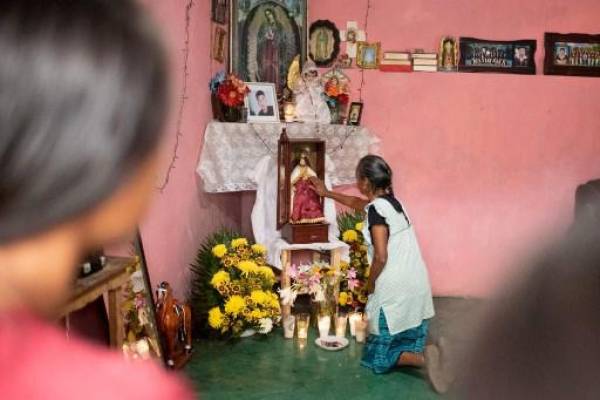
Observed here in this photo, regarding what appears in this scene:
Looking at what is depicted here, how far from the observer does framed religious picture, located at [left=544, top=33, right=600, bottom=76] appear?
4.79 m

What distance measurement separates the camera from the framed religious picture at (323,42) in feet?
15.7

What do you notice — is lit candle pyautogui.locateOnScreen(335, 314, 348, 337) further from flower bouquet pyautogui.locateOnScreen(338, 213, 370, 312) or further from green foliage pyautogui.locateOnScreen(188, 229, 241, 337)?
green foliage pyautogui.locateOnScreen(188, 229, 241, 337)

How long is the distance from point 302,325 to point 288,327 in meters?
0.11

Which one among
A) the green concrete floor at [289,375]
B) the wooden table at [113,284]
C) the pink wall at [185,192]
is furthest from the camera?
the pink wall at [185,192]

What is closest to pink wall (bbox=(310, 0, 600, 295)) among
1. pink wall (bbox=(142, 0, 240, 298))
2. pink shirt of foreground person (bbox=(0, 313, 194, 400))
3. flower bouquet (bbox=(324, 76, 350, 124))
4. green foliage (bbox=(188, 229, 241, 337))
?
flower bouquet (bbox=(324, 76, 350, 124))

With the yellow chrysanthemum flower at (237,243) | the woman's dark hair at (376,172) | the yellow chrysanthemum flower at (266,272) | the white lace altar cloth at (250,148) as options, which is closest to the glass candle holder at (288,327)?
the yellow chrysanthemum flower at (266,272)

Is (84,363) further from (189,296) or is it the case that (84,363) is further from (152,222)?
(189,296)

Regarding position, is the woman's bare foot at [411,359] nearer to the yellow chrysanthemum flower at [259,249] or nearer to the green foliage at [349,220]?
the yellow chrysanthemum flower at [259,249]

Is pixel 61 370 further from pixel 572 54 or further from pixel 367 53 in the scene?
pixel 572 54

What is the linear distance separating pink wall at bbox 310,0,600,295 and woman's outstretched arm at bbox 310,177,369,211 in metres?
1.00

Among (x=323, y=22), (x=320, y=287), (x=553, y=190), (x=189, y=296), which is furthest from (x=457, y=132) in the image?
(x=189, y=296)

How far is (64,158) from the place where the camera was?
1.77 feet

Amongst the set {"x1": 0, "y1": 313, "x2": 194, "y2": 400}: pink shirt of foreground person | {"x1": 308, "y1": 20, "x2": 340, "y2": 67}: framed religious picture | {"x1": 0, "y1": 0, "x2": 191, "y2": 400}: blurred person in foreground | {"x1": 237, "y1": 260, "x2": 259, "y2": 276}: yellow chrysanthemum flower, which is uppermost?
{"x1": 308, "y1": 20, "x2": 340, "y2": 67}: framed religious picture

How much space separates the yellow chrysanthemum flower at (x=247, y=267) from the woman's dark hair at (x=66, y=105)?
3.25 metres
